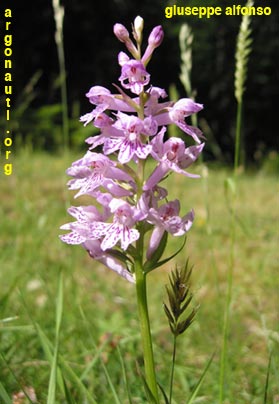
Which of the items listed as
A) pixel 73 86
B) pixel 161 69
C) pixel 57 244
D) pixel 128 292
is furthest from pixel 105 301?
pixel 161 69

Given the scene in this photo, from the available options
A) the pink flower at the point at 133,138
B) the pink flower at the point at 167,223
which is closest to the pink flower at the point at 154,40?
the pink flower at the point at 133,138

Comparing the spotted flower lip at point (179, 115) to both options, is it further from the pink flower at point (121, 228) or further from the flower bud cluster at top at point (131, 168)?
the pink flower at point (121, 228)

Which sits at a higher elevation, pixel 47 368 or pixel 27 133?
pixel 27 133

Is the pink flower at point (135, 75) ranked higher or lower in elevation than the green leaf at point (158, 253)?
higher

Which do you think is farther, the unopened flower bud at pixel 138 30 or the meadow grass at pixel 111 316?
the meadow grass at pixel 111 316

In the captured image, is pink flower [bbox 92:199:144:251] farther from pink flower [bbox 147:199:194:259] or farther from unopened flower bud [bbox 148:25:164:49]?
unopened flower bud [bbox 148:25:164:49]

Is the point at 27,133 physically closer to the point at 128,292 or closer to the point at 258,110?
the point at 128,292
